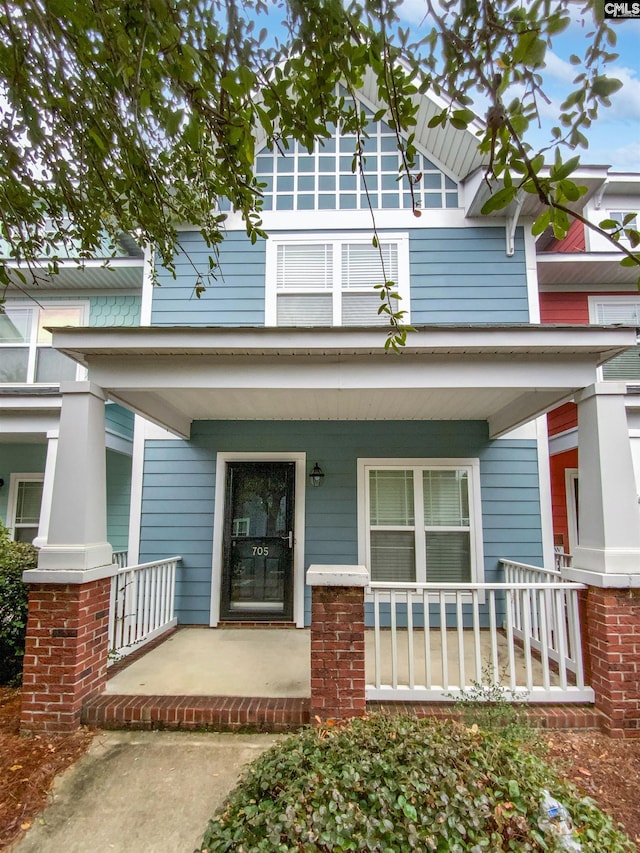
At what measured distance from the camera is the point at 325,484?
561 cm

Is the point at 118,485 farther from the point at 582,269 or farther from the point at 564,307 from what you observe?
the point at 582,269

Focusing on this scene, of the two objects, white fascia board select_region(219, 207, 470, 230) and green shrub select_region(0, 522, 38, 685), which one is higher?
white fascia board select_region(219, 207, 470, 230)

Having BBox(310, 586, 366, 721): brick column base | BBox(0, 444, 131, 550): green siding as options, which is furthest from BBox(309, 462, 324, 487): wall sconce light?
BBox(0, 444, 131, 550): green siding

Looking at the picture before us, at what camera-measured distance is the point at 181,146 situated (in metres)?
2.97

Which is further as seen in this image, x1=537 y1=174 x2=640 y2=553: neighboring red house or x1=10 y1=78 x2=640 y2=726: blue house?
x1=537 y1=174 x2=640 y2=553: neighboring red house

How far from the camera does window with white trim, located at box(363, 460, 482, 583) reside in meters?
5.45

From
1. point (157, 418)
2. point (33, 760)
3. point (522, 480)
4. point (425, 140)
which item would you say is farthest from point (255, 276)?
point (33, 760)

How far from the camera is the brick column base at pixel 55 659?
3217 millimetres

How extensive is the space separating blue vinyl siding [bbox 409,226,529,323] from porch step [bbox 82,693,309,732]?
4.36m

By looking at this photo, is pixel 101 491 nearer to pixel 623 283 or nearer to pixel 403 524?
pixel 403 524

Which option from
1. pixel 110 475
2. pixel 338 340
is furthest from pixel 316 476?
pixel 110 475

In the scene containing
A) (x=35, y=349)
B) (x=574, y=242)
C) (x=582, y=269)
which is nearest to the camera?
(x=582, y=269)

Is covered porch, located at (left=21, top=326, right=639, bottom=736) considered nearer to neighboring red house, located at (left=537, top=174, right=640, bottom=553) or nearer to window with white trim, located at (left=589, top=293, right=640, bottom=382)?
neighboring red house, located at (left=537, top=174, right=640, bottom=553)

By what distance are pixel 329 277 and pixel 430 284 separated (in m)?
1.26
